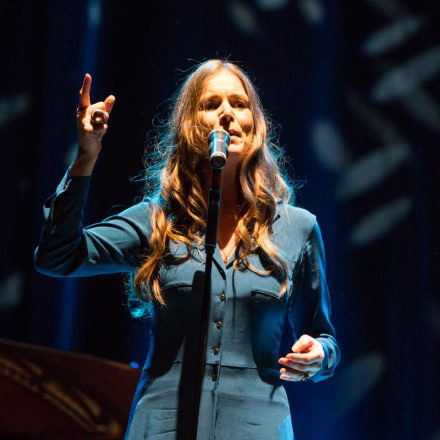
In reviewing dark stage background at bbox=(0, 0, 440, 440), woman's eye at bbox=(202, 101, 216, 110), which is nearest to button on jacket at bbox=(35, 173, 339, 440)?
woman's eye at bbox=(202, 101, 216, 110)

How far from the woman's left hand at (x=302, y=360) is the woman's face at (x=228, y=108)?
477mm

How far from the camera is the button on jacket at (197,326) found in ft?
4.03

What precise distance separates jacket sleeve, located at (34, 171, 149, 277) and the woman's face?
10.3 inches

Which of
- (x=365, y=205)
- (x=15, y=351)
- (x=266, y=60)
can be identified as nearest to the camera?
(x=15, y=351)

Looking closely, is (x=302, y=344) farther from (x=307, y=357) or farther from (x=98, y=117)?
(x=98, y=117)

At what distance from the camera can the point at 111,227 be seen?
1.41 meters

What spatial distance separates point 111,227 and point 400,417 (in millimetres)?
1137

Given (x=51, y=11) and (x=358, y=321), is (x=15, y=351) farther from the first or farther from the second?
(x=51, y=11)

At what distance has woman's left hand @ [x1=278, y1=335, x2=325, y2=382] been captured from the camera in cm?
116

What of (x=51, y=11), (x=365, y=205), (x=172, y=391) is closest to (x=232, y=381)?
(x=172, y=391)

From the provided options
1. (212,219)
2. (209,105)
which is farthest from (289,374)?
(209,105)

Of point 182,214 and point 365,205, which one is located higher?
point 365,205

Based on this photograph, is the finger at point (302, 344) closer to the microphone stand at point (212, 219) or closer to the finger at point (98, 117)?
the microphone stand at point (212, 219)

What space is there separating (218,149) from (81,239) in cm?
34
